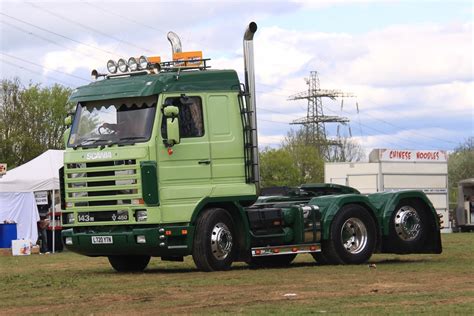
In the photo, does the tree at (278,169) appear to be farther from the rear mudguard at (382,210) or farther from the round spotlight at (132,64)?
the round spotlight at (132,64)

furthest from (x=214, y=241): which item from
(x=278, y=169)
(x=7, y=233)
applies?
(x=278, y=169)

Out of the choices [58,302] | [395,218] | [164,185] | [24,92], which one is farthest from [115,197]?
[24,92]

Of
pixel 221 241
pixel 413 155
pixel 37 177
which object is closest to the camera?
pixel 221 241

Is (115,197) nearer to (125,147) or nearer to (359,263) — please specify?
(125,147)

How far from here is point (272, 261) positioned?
20578 mm

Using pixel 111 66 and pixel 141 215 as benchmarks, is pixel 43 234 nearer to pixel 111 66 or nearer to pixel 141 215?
pixel 111 66

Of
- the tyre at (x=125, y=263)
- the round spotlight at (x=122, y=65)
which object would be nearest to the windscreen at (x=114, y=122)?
the round spotlight at (x=122, y=65)

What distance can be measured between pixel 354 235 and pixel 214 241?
3.15 m

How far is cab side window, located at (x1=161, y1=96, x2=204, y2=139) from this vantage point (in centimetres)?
1759

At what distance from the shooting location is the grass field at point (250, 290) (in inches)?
476

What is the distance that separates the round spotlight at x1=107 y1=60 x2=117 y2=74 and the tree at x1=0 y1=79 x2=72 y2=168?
4491 centimetres

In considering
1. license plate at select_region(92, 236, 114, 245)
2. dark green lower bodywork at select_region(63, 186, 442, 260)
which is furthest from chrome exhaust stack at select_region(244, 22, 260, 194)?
license plate at select_region(92, 236, 114, 245)

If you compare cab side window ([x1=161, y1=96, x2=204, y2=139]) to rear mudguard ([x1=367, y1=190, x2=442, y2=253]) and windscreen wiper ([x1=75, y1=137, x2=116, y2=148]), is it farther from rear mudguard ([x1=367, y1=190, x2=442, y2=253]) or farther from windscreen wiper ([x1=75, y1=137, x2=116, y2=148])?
rear mudguard ([x1=367, y1=190, x2=442, y2=253])

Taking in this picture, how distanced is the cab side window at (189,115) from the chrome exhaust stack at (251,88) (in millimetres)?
1051
